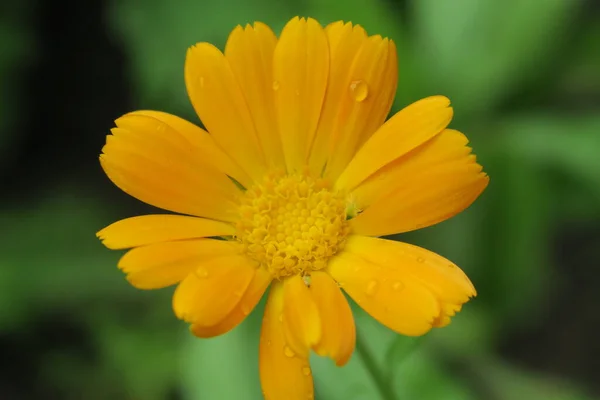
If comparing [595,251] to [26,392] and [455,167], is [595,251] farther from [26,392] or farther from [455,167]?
[26,392]

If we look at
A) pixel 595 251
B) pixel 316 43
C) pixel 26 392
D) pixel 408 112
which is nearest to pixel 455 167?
pixel 408 112

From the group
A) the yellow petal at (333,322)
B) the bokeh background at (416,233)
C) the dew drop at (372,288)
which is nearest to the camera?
the yellow petal at (333,322)

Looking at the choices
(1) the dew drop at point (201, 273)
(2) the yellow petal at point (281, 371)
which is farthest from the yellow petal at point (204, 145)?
(2) the yellow petal at point (281, 371)

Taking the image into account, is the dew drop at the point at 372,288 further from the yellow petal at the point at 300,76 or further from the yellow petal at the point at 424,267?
the yellow petal at the point at 300,76

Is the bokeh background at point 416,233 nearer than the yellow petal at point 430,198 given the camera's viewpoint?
No

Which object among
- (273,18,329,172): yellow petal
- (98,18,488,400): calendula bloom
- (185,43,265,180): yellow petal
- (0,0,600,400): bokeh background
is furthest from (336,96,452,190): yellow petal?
(0,0,600,400): bokeh background

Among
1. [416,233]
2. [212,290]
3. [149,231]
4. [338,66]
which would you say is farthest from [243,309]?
[416,233]
